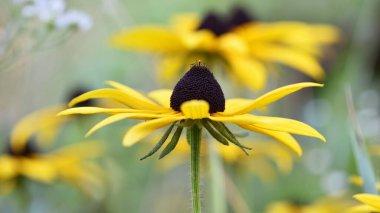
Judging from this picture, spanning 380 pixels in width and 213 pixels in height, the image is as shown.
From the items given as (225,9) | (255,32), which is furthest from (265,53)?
(225,9)

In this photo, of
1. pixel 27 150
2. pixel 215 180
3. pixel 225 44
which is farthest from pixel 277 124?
pixel 27 150

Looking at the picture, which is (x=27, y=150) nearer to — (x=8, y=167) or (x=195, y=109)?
(x=8, y=167)

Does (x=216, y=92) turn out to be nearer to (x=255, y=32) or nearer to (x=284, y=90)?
(x=284, y=90)

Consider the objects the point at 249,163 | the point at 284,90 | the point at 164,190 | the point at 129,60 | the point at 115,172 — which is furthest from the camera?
the point at 129,60

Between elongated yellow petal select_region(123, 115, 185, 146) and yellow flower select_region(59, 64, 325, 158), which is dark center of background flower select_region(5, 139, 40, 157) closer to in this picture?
yellow flower select_region(59, 64, 325, 158)

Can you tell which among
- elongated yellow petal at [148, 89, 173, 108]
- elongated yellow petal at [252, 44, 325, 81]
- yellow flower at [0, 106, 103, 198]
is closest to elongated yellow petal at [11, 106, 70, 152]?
yellow flower at [0, 106, 103, 198]

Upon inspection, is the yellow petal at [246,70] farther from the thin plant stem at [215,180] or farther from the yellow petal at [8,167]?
the yellow petal at [8,167]

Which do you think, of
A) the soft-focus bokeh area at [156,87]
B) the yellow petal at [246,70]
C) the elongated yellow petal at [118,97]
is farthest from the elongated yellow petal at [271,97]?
the yellow petal at [246,70]
